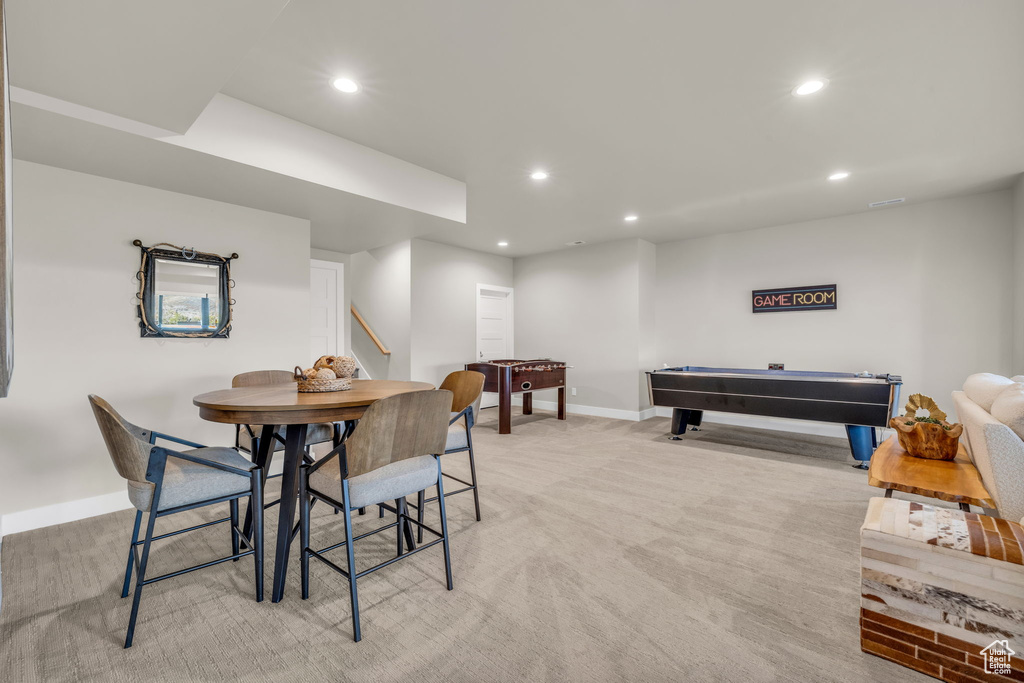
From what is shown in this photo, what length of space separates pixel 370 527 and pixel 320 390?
93 centimetres

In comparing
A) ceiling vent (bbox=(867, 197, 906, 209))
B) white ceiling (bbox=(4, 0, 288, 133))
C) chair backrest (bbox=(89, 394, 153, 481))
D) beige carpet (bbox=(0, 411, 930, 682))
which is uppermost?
ceiling vent (bbox=(867, 197, 906, 209))

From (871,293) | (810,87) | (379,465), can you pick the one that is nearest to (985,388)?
(810,87)

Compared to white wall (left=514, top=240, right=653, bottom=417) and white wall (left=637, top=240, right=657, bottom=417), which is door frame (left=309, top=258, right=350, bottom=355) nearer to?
white wall (left=514, top=240, right=653, bottom=417)

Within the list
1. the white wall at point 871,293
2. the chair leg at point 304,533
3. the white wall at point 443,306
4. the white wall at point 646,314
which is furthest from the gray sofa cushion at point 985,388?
the white wall at point 443,306

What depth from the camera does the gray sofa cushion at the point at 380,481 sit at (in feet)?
6.10

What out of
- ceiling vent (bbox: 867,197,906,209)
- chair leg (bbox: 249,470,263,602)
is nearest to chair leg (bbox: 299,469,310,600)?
chair leg (bbox: 249,470,263,602)

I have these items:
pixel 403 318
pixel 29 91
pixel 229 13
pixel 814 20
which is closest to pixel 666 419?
pixel 403 318

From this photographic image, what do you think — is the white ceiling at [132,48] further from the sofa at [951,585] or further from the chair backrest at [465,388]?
the sofa at [951,585]

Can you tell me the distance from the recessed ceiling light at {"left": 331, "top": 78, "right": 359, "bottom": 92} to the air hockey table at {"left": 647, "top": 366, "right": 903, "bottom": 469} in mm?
3889

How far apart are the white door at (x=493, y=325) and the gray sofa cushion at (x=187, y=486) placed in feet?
16.0

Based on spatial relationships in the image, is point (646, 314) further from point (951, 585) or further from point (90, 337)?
point (90, 337)

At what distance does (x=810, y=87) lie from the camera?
2.53 m

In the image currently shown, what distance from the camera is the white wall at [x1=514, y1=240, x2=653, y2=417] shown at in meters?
6.28

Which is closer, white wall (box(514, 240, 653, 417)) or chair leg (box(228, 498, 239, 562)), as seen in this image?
chair leg (box(228, 498, 239, 562))
